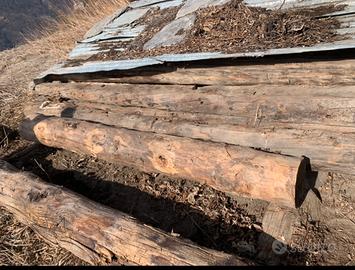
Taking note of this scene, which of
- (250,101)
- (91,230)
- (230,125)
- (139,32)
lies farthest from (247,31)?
(91,230)

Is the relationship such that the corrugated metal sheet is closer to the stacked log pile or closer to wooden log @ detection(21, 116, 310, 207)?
the stacked log pile

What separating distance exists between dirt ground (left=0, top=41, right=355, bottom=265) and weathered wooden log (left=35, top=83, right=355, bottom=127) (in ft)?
1.92

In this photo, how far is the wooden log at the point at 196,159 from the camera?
12.1 feet

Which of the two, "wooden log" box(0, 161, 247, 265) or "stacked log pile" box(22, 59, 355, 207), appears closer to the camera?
"wooden log" box(0, 161, 247, 265)

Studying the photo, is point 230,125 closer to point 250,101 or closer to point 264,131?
point 250,101

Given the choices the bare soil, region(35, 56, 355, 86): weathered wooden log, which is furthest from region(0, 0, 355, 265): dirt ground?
the bare soil

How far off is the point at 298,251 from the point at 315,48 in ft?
5.81

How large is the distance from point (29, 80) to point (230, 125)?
5.73 metres

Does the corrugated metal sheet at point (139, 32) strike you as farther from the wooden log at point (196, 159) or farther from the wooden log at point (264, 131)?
the wooden log at point (196, 159)

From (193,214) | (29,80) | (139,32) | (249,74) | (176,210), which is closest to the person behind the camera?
(193,214)

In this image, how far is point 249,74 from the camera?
473 centimetres

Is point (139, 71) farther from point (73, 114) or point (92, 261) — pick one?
point (92, 261)

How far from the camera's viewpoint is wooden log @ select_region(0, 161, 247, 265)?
10.4 ft

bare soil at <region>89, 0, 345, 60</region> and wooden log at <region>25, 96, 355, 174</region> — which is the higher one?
bare soil at <region>89, 0, 345, 60</region>
